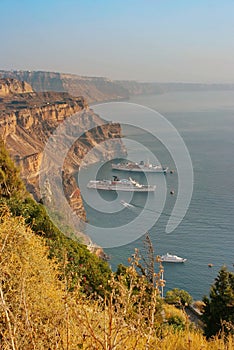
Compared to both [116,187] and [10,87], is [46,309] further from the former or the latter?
[10,87]

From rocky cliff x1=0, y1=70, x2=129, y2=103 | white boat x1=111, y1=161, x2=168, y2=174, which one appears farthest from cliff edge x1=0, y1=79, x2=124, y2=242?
rocky cliff x1=0, y1=70, x2=129, y2=103

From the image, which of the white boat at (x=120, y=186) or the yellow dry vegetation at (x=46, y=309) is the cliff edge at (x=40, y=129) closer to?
the white boat at (x=120, y=186)

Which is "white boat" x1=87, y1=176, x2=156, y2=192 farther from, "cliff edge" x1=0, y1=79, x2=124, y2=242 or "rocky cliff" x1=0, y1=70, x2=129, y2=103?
"rocky cliff" x1=0, y1=70, x2=129, y2=103

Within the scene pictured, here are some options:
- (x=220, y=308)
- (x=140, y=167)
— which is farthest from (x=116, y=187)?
(x=220, y=308)

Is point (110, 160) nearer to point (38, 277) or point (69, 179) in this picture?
point (69, 179)

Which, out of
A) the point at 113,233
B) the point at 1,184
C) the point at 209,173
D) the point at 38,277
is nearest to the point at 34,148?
the point at 209,173

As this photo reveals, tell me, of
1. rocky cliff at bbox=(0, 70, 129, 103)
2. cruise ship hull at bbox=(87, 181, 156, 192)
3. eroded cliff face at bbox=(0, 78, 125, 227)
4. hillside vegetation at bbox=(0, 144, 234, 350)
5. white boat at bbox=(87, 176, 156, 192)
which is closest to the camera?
hillside vegetation at bbox=(0, 144, 234, 350)
